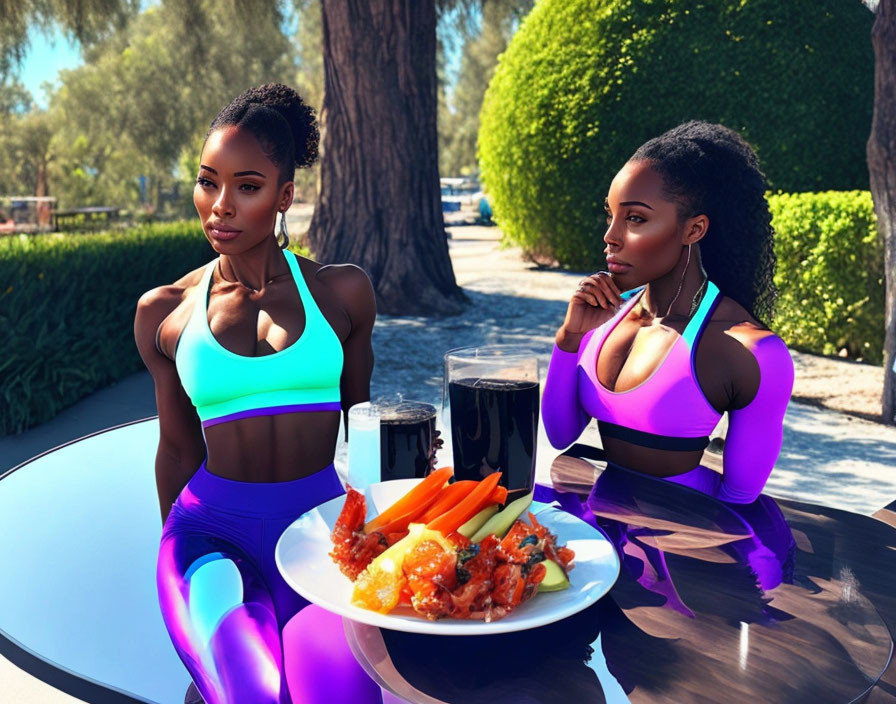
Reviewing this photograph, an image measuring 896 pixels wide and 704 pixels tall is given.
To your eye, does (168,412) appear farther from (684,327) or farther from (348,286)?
(684,327)

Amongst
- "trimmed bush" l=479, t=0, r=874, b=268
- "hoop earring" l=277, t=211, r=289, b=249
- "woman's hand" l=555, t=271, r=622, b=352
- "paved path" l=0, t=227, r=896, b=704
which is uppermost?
"trimmed bush" l=479, t=0, r=874, b=268

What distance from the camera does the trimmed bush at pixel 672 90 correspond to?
429 inches

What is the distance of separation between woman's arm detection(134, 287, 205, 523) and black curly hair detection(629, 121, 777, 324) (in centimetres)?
130

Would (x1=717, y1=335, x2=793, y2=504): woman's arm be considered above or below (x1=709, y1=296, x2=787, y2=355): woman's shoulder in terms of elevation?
below

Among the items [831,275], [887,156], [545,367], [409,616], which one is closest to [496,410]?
[409,616]

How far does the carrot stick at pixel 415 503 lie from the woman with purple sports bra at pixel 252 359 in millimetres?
300

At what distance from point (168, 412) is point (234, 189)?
24.1 inches

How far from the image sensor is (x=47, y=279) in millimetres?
6727

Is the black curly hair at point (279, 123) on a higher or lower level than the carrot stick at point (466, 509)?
higher

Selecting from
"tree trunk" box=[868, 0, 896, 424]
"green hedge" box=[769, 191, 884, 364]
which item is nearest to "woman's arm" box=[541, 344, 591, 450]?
"tree trunk" box=[868, 0, 896, 424]

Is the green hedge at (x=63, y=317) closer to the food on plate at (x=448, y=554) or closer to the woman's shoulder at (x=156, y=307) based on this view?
the woman's shoulder at (x=156, y=307)

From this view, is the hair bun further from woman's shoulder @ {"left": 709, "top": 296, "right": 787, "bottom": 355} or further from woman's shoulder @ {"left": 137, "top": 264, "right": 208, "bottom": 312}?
woman's shoulder @ {"left": 709, "top": 296, "right": 787, "bottom": 355}

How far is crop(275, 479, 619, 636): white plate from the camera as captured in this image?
1.38 metres

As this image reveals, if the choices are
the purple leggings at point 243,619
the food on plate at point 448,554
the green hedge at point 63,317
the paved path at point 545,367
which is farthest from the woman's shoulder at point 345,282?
the green hedge at point 63,317
